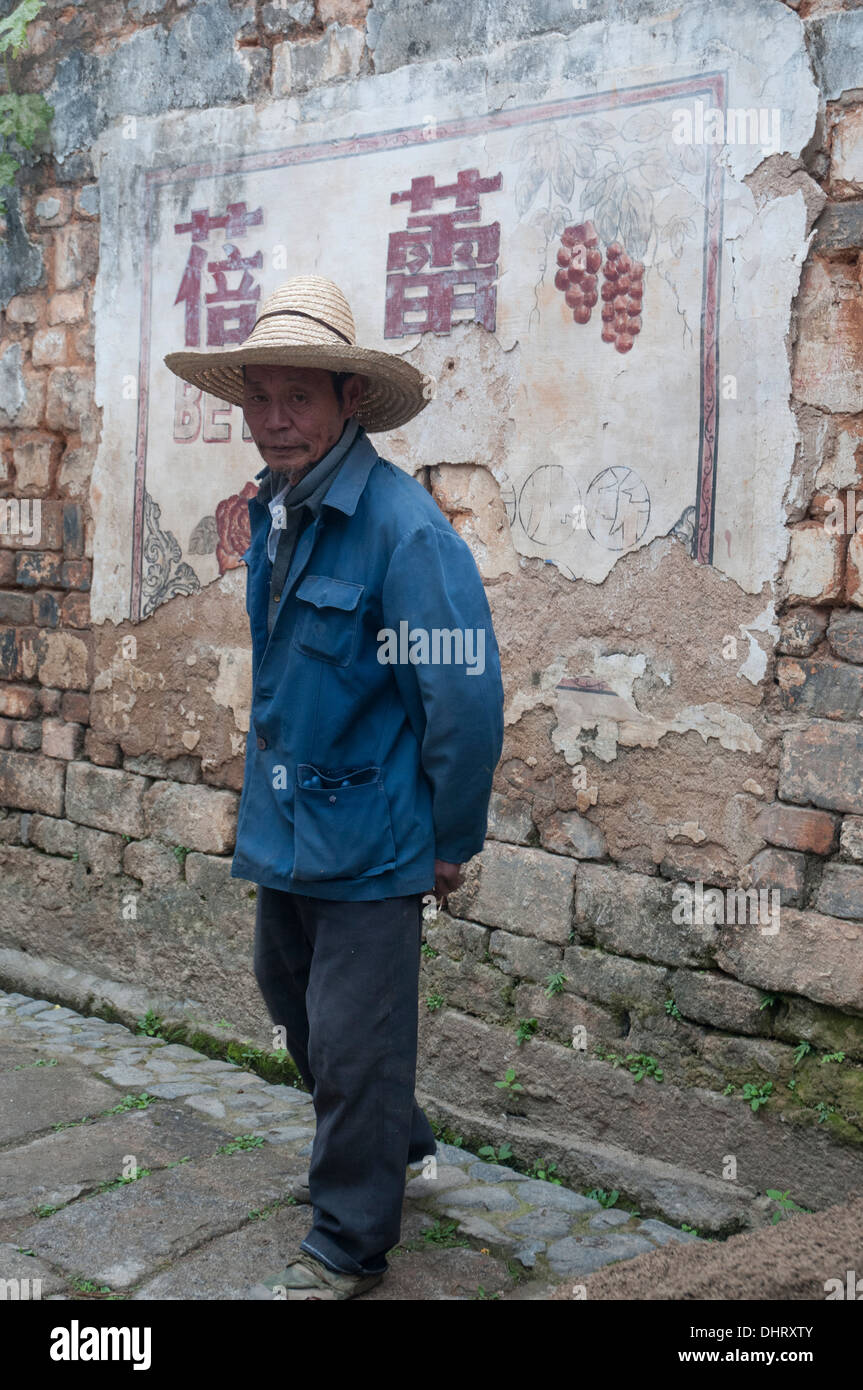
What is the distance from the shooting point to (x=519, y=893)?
3398 millimetres

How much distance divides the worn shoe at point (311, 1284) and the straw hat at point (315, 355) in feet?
5.63

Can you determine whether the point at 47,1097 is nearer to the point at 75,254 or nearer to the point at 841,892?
the point at 841,892

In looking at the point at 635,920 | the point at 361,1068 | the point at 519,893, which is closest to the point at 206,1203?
the point at 361,1068

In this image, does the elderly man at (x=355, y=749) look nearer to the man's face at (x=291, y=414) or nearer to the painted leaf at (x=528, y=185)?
the man's face at (x=291, y=414)

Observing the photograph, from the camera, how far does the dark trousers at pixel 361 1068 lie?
2.44 m

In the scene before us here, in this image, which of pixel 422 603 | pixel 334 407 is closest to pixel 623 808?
pixel 422 603

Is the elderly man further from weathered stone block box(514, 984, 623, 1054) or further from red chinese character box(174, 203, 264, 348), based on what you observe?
red chinese character box(174, 203, 264, 348)

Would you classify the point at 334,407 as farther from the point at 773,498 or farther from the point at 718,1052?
the point at 718,1052

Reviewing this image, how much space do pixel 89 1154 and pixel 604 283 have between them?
8.18 feet

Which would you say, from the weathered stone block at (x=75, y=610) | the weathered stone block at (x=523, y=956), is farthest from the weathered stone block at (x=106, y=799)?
the weathered stone block at (x=523, y=956)

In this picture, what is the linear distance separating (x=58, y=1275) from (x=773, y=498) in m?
2.25

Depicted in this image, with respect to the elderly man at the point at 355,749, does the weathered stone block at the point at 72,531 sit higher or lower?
higher

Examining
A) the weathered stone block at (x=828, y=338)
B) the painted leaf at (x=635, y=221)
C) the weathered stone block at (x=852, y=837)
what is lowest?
the weathered stone block at (x=852, y=837)

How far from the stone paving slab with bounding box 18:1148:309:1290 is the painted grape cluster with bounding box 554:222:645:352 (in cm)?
219
